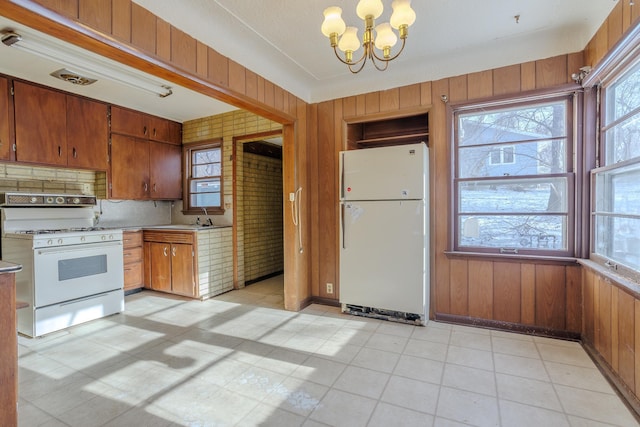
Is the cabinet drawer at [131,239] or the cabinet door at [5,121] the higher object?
the cabinet door at [5,121]

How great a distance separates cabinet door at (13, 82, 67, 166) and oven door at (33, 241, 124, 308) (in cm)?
107

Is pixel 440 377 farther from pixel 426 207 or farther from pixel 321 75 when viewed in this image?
pixel 321 75

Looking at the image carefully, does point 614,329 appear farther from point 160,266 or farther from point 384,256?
point 160,266

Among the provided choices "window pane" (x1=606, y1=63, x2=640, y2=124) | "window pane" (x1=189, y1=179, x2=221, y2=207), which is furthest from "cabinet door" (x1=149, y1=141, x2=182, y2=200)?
"window pane" (x1=606, y1=63, x2=640, y2=124)

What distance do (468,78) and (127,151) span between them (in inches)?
162

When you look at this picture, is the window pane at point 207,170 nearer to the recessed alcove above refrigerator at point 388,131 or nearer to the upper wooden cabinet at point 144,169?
the upper wooden cabinet at point 144,169

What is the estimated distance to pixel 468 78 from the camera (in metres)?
2.88

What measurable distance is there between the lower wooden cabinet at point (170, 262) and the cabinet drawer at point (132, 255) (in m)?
0.07

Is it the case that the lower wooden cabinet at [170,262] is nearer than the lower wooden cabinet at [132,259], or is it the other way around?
the lower wooden cabinet at [170,262]

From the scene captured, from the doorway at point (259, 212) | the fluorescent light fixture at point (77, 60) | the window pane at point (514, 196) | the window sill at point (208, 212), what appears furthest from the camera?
the window sill at point (208, 212)

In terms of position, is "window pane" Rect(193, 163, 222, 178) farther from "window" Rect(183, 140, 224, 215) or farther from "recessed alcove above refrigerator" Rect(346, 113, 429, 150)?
"recessed alcove above refrigerator" Rect(346, 113, 429, 150)

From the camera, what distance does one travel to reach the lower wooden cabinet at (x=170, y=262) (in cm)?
382

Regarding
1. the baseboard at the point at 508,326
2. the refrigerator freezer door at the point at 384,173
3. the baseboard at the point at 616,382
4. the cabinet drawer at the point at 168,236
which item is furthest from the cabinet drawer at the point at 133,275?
the baseboard at the point at 616,382

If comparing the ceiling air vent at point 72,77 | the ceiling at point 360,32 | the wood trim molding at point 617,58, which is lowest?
the wood trim molding at point 617,58
